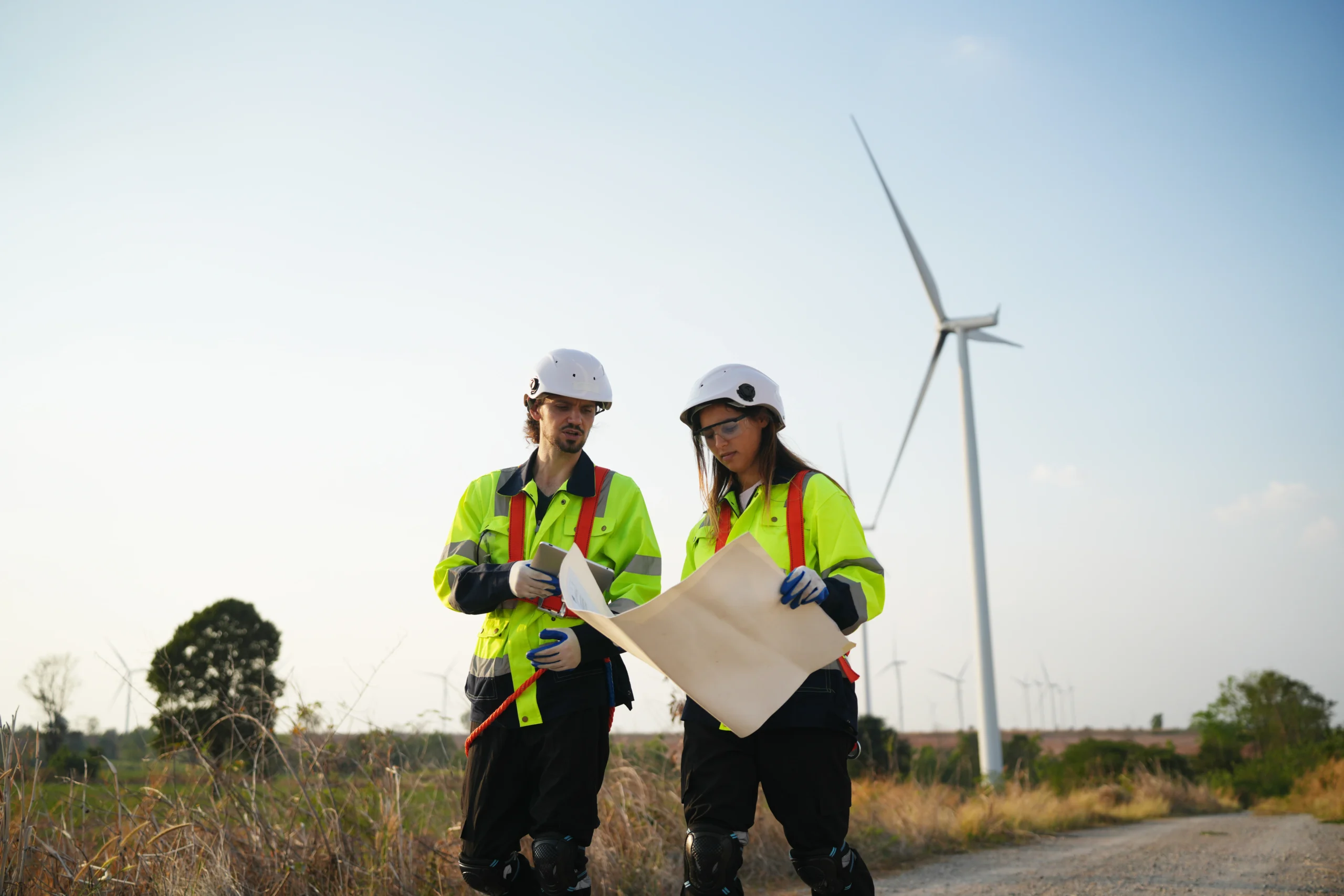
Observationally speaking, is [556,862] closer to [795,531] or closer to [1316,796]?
[795,531]

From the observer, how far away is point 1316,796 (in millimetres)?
22688

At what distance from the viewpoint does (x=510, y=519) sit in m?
3.91

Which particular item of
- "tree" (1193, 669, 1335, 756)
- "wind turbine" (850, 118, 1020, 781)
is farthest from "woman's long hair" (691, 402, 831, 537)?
"tree" (1193, 669, 1335, 756)

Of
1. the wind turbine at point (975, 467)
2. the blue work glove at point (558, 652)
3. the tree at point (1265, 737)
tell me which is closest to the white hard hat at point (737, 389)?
the blue work glove at point (558, 652)

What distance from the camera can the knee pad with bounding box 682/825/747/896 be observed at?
3.27 m

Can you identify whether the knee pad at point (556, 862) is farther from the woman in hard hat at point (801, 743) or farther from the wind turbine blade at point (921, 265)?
the wind turbine blade at point (921, 265)

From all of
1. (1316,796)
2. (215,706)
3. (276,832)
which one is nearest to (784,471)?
(276,832)

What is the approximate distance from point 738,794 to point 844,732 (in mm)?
448

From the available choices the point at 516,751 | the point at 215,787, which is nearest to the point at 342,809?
the point at 215,787

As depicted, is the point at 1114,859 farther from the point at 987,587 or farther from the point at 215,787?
the point at 987,587

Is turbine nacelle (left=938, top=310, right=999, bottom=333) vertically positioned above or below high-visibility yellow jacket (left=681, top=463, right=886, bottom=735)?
above

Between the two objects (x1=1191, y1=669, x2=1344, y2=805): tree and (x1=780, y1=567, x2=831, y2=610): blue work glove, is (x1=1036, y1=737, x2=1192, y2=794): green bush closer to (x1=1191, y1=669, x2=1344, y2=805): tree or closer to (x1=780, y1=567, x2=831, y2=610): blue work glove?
(x1=1191, y1=669, x2=1344, y2=805): tree

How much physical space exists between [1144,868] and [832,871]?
22.3ft

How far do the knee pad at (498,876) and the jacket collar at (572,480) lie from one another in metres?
1.45
